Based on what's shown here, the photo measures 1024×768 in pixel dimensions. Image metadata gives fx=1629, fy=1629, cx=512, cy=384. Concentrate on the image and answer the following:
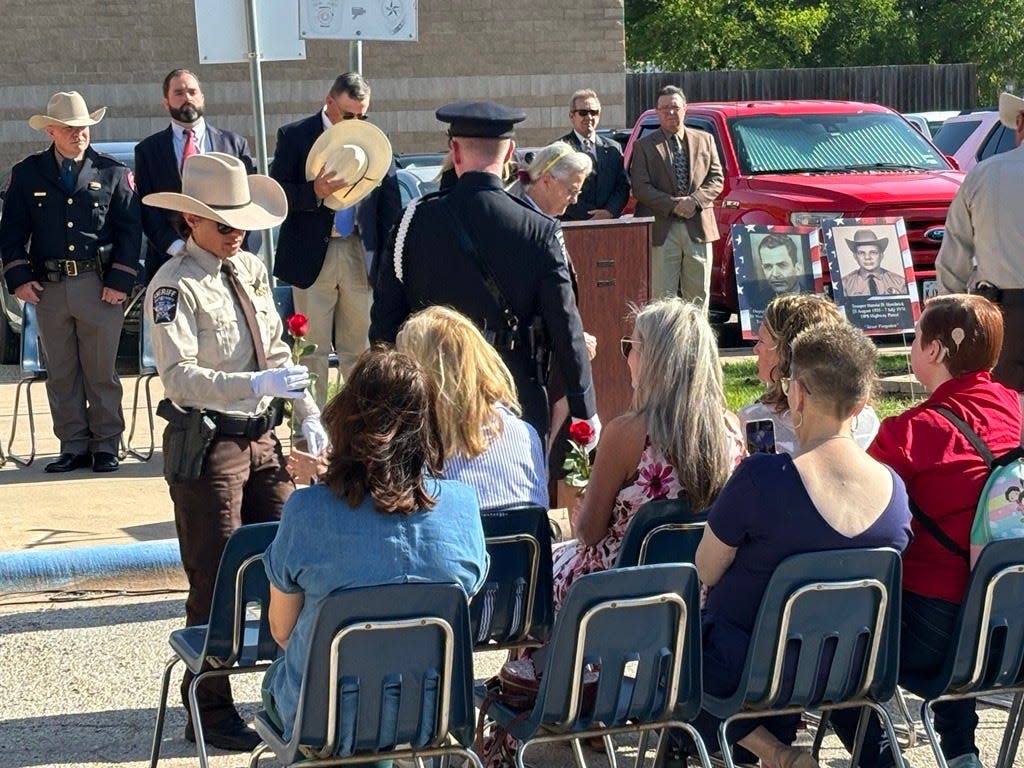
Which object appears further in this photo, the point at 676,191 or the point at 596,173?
the point at 676,191

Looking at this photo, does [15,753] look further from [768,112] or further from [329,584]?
[768,112]

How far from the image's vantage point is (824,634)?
163 inches

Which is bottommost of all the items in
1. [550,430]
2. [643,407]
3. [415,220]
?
[550,430]

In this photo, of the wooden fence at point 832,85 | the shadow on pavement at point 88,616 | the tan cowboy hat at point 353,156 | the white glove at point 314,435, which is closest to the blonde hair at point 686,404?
the white glove at point 314,435

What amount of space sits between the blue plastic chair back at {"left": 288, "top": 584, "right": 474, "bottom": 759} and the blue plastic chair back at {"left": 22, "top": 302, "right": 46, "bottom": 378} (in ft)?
Result: 19.0

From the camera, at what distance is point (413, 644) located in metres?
3.76

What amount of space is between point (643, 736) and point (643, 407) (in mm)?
943

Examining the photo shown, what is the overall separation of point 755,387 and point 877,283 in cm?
136

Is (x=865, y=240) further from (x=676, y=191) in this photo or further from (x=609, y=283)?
(x=609, y=283)

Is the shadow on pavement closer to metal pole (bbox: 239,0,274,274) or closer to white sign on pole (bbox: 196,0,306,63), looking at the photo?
metal pole (bbox: 239,0,274,274)

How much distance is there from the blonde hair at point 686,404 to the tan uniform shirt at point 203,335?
1.31 metres

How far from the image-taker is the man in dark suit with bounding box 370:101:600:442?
234 inches

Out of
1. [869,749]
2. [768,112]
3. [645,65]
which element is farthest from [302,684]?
[645,65]

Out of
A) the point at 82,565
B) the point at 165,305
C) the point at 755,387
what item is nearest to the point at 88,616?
the point at 82,565
